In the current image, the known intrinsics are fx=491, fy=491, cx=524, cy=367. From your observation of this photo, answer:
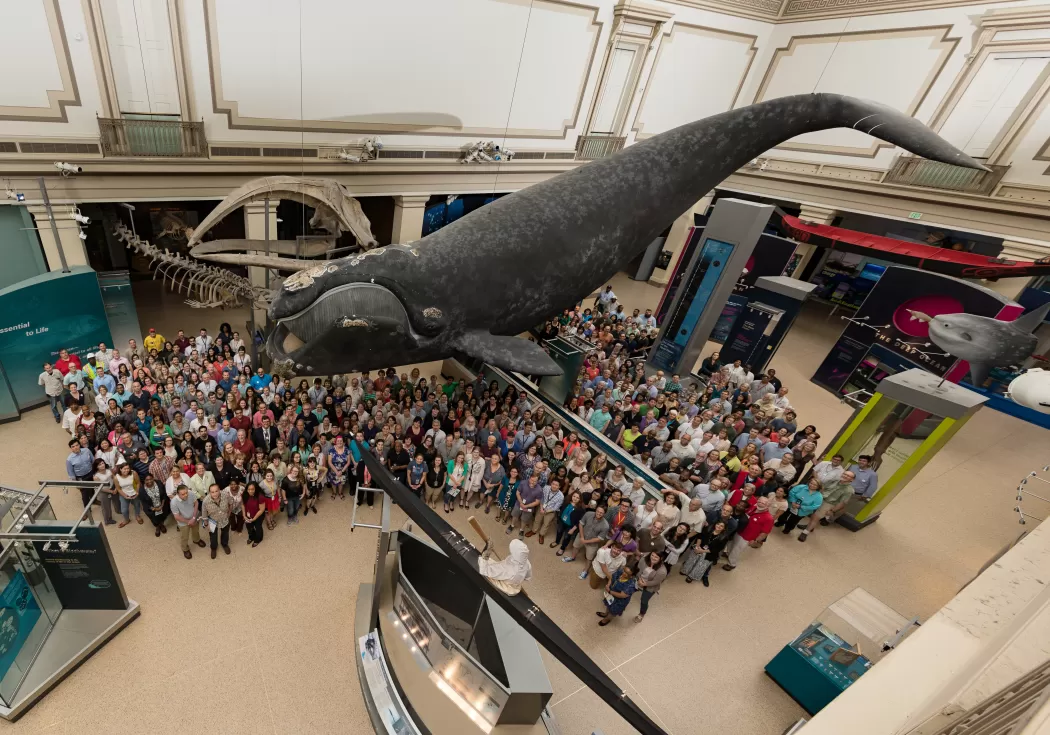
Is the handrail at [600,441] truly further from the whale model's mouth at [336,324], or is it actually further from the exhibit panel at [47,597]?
the exhibit panel at [47,597]

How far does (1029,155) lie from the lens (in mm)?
14289

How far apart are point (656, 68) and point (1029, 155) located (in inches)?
448

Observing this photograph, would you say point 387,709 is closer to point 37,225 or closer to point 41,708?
point 41,708

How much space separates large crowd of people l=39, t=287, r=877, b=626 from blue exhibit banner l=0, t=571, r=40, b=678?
1.51 meters

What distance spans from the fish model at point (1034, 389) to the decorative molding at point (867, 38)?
1390 centimetres

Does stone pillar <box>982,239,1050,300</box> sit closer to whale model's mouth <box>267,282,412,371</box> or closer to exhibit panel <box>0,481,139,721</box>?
whale model's mouth <box>267,282,412,371</box>

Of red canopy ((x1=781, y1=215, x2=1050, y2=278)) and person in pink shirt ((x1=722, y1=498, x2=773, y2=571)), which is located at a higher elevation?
red canopy ((x1=781, y1=215, x2=1050, y2=278))

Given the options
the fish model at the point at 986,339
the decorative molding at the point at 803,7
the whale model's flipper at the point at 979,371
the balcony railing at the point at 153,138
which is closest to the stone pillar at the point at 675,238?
the decorative molding at the point at 803,7

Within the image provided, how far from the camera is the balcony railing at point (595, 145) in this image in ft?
57.3

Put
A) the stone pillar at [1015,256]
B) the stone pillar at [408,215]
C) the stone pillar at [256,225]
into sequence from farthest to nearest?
the stone pillar at [408,215], the stone pillar at [1015,256], the stone pillar at [256,225]

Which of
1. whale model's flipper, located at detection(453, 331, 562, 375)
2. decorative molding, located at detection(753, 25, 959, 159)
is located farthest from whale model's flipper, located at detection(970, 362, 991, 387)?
decorative molding, located at detection(753, 25, 959, 159)

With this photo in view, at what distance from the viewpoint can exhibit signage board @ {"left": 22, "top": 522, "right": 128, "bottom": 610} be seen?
5.29m

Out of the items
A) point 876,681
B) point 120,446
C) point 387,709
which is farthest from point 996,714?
point 120,446

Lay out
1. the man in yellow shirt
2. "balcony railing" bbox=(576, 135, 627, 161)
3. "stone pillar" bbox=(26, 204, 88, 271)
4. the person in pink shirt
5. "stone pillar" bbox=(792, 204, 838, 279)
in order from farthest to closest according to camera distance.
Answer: "stone pillar" bbox=(792, 204, 838, 279) → "balcony railing" bbox=(576, 135, 627, 161) → the man in yellow shirt → "stone pillar" bbox=(26, 204, 88, 271) → the person in pink shirt
